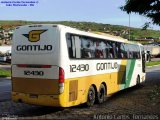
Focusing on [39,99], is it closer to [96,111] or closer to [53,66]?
[53,66]

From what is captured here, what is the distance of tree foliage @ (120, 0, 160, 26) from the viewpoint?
2311 centimetres

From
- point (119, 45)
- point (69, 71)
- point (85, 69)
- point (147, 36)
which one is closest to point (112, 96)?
point (119, 45)

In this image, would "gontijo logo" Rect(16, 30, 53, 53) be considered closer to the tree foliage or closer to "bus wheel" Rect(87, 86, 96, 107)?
"bus wheel" Rect(87, 86, 96, 107)

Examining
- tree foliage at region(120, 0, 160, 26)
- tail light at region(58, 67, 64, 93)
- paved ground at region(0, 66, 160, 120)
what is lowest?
paved ground at region(0, 66, 160, 120)

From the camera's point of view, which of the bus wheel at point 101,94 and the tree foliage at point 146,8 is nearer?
the bus wheel at point 101,94

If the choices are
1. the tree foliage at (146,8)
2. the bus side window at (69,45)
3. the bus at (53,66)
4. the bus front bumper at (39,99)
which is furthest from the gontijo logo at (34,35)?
the tree foliage at (146,8)

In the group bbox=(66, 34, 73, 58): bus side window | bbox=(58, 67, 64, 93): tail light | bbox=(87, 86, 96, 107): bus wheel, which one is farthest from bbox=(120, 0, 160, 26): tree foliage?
bbox=(58, 67, 64, 93): tail light

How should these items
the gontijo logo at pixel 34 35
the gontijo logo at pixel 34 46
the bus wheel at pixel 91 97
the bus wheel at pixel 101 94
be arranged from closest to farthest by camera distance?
the gontijo logo at pixel 34 46
the gontijo logo at pixel 34 35
the bus wheel at pixel 91 97
the bus wheel at pixel 101 94

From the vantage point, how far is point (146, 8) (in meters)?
23.3


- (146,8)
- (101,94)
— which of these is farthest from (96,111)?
(146,8)

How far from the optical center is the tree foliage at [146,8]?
75.8 feet

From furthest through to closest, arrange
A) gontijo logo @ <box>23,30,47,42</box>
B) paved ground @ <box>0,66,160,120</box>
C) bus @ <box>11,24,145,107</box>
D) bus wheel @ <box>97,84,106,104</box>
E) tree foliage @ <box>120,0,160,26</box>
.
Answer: tree foliage @ <box>120,0,160,26</box> < bus wheel @ <box>97,84,106,104</box> < gontijo logo @ <box>23,30,47,42</box> < bus @ <box>11,24,145,107</box> < paved ground @ <box>0,66,160,120</box>

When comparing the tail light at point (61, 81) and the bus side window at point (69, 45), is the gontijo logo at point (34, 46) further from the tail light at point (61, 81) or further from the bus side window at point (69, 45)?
the tail light at point (61, 81)

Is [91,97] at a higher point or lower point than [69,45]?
lower
